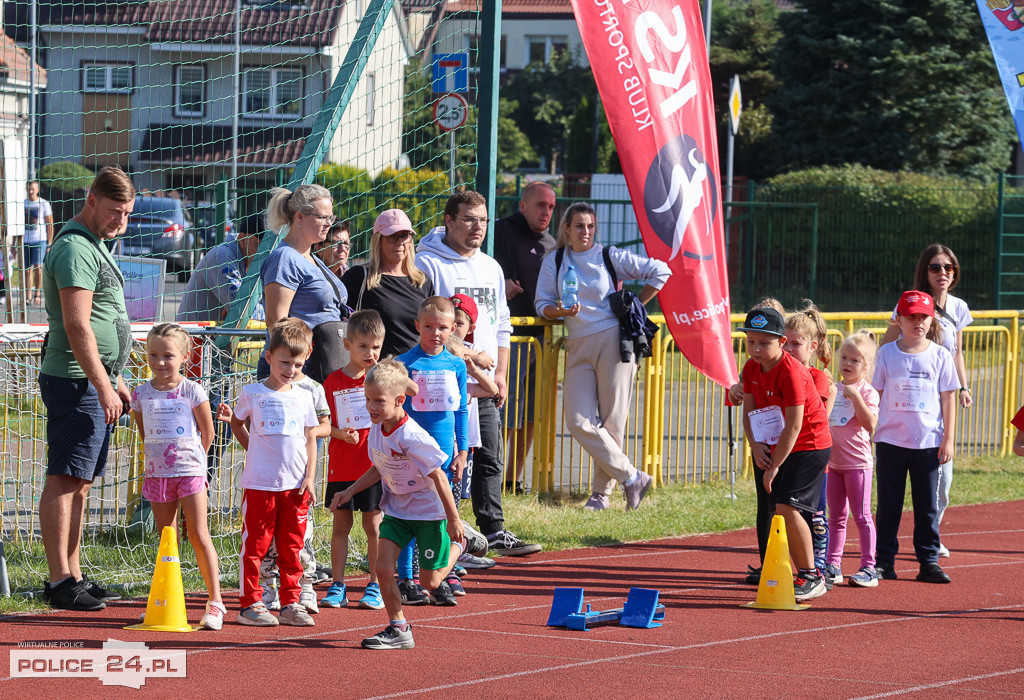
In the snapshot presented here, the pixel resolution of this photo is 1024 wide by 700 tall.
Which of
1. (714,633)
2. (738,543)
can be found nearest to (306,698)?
(714,633)

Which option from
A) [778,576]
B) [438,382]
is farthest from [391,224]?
[778,576]

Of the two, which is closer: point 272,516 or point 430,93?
point 272,516

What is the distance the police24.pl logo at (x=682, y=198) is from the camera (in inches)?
341

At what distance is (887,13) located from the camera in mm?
35125

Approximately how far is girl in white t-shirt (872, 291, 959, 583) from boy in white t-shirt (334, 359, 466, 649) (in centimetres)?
296

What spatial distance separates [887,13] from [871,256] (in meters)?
10.8

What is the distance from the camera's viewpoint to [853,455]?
7.59 m

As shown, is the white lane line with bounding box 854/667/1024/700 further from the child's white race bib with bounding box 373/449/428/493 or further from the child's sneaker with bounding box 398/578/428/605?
the child's sneaker with bounding box 398/578/428/605

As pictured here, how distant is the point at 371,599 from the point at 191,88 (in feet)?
16.5

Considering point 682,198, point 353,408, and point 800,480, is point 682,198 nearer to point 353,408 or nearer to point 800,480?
point 800,480

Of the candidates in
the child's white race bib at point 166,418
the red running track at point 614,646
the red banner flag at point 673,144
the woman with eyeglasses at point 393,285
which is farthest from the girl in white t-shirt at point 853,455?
the child's white race bib at point 166,418

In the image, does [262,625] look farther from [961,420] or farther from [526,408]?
[961,420]

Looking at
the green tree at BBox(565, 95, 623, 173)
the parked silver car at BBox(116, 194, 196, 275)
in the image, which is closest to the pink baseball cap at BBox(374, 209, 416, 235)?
the parked silver car at BBox(116, 194, 196, 275)

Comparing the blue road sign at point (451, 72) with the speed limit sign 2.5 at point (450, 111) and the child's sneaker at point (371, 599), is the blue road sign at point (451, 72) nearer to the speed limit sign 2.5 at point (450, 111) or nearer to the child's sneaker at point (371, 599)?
the speed limit sign 2.5 at point (450, 111)
